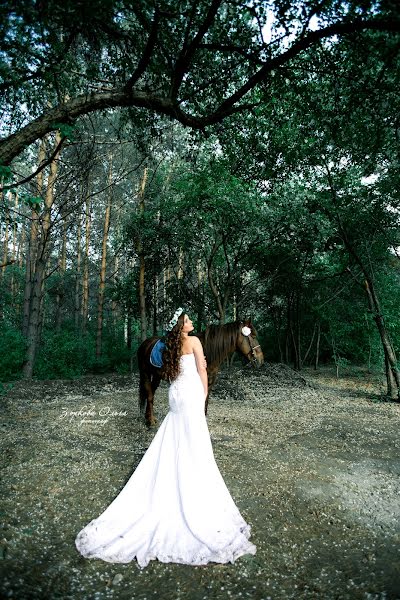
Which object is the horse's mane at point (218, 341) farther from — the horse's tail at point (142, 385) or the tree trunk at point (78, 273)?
the tree trunk at point (78, 273)

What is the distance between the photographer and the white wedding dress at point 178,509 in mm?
3137

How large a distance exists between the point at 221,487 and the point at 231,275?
11.8 meters

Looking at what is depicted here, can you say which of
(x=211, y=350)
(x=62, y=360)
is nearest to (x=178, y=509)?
(x=211, y=350)

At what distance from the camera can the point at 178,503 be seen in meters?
3.56

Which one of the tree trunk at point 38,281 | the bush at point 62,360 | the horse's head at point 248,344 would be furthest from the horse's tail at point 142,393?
the bush at point 62,360

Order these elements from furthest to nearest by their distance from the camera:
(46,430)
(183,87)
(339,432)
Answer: (339,432), (46,430), (183,87)

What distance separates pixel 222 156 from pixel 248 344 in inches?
243

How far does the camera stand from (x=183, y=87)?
5.41 m

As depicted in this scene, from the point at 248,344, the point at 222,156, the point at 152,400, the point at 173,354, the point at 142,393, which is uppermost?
the point at 222,156

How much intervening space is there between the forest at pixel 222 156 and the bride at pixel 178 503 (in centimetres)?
207

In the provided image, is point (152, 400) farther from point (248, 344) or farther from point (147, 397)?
point (248, 344)

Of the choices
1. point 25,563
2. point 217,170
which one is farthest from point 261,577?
point 217,170

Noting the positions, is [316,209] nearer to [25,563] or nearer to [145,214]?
[145,214]

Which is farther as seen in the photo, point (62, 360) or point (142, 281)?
point (142, 281)
